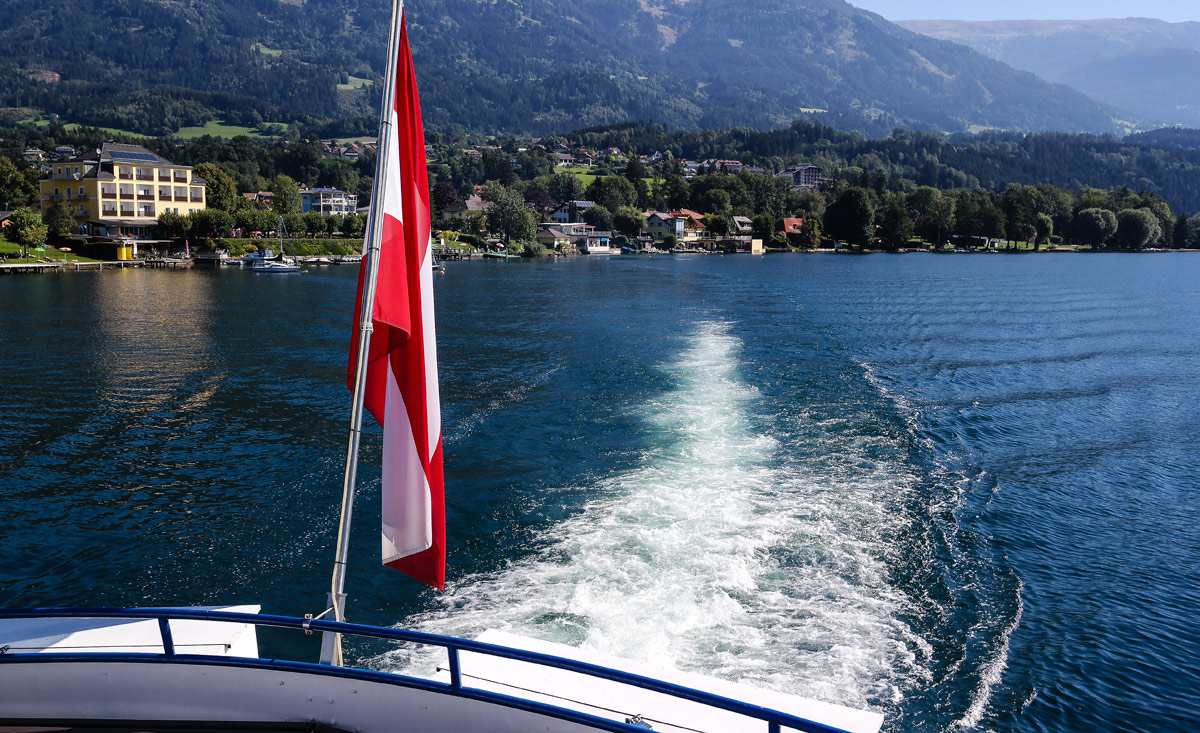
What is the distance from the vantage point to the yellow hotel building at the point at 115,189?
97.8 meters

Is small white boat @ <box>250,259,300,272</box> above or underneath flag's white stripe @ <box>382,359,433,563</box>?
above

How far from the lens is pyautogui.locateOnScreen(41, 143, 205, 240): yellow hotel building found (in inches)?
3851

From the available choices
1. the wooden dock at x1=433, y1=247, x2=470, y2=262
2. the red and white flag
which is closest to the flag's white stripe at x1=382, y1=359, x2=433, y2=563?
the red and white flag

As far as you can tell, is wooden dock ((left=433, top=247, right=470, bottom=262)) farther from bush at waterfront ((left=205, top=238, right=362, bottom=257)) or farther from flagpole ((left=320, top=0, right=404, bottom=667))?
flagpole ((left=320, top=0, right=404, bottom=667))

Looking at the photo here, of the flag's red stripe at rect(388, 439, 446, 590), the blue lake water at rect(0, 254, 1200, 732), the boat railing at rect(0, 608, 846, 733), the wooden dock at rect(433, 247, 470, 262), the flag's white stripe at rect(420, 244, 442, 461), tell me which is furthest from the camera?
the wooden dock at rect(433, 247, 470, 262)

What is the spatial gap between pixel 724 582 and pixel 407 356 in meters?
8.33

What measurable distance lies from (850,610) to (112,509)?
49.1 ft

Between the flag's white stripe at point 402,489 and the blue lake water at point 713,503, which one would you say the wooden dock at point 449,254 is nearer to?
the blue lake water at point 713,503

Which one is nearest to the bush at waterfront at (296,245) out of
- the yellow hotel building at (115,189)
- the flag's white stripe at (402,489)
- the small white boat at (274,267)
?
the yellow hotel building at (115,189)

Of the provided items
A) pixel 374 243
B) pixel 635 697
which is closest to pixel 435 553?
pixel 635 697

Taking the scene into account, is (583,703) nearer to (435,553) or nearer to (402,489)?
(435,553)

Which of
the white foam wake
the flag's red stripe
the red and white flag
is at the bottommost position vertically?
the white foam wake

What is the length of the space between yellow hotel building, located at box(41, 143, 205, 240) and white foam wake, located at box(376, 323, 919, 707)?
332 ft

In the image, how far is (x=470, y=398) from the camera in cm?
2717
